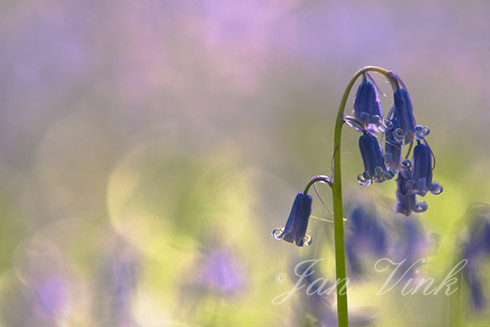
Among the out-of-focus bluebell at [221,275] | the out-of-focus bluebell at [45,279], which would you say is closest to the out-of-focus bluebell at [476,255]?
the out-of-focus bluebell at [221,275]

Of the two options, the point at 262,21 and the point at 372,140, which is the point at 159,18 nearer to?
the point at 262,21

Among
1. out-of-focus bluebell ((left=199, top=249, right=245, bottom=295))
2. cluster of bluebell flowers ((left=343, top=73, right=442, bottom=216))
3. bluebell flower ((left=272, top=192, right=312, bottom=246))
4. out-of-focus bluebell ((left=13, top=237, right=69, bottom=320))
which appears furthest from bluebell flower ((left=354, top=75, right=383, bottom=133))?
out-of-focus bluebell ((left=13, top=237, right=69, bottom=320))

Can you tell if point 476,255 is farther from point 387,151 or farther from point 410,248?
point 387,151

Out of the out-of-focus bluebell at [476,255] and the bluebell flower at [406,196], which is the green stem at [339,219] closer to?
the bluebell flower at [406,196]

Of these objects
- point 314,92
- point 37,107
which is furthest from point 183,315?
point 37,107

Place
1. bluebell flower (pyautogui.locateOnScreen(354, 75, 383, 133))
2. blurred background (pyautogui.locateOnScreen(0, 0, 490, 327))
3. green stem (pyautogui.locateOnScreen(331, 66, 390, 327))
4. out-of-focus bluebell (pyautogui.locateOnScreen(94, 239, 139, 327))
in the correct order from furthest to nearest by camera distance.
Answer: blurred background (pyautogui.locateOnScreen(0, 0, 490, 327)) → out-of-focus bluebell (pyautogui.locateOnScreen(94, 239, 139, 327)) → bluebell flower (pyautogui.locateOnScreen(354, 75, 383, 133)) → green stem (pyautogui.locateOnScreen(331, 66, 390, 327))

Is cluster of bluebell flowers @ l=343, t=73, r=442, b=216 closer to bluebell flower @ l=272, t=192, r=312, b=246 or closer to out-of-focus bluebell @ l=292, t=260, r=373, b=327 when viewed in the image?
bluebell flower @ l=272, t=192, r=312, b=246

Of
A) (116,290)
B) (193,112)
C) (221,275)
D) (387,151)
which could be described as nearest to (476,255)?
(387,151)
